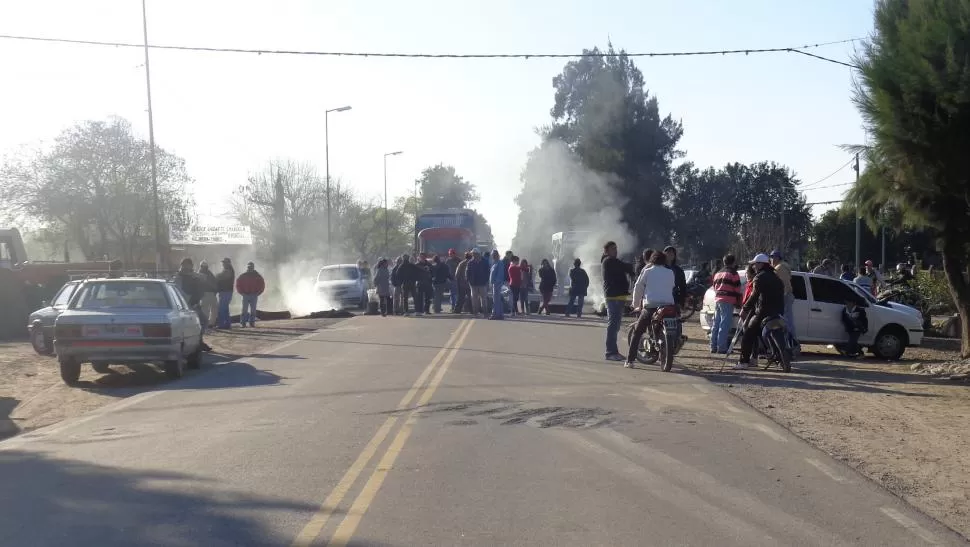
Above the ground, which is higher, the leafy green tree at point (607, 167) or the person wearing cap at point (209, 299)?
the leafy green tree at point (607, 167)

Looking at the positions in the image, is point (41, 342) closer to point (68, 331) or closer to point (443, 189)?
point (68, 331)

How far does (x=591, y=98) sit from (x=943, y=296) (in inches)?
1579

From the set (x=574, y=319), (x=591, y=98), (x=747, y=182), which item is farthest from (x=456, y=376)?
(x=747, y=182)

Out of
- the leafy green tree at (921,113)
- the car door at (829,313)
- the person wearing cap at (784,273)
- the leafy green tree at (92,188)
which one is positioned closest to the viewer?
the leafy green tree at (921,113)

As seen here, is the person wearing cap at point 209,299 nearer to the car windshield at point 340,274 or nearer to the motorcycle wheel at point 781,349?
the car windshield at point 340,274

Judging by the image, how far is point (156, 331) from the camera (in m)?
14.0

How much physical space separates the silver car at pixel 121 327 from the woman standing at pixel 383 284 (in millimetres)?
14524

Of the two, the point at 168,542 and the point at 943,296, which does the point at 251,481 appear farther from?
the point at 943,296

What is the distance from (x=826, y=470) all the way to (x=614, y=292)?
28.2ft

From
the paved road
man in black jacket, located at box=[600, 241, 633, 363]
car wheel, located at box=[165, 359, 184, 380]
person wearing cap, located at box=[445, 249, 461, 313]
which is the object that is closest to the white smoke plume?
person wearing cap, located at box=[445, 249, 461, 313]

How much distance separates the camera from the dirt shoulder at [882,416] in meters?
7.80

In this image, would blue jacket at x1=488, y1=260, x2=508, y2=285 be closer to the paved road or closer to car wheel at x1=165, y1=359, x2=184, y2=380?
car wheel at x1=165, y1=359, x2=184, y2=380

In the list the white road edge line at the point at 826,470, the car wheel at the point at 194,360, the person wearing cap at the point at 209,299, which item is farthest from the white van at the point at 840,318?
the person wearing cap at the point at 209,299

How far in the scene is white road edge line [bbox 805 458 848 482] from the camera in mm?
7887
